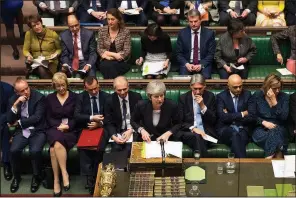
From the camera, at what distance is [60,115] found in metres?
5.45

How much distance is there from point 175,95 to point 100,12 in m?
1.86

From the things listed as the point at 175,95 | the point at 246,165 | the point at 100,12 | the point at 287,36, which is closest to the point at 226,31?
the point at 287,36

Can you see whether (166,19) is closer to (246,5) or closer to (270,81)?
(246,5)

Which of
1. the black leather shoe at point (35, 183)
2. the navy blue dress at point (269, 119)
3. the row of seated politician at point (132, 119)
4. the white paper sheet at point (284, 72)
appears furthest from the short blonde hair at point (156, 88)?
the white paper sheet at point (284, 72)

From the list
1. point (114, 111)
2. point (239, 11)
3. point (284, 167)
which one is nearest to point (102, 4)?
point (239, 11)

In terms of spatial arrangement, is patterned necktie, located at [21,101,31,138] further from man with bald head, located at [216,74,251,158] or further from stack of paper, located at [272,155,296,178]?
stack of paper, located at [272,155,296,178]

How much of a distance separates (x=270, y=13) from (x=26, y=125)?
3.30 metres

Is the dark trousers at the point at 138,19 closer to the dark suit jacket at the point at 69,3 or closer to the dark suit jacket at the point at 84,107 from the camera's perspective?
the dark suit jacket at the point at 69,3

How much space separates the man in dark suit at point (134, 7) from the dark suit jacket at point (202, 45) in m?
0.90

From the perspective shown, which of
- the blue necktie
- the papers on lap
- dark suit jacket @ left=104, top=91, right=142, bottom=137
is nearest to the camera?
the papers on lap

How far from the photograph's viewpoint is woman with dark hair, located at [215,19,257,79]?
6.09 m

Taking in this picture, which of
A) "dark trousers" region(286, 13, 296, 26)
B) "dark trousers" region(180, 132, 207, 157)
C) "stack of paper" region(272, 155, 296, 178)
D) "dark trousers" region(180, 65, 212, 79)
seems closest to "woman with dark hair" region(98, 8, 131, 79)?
"dark trousers" region(180, 65, 212, 79)

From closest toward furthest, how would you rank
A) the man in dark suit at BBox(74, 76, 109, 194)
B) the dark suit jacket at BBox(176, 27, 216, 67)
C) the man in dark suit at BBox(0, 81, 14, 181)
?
the man in dark suit at BBox(74, 76, 109, 194) → the man in dark suit at BBox(0, 81, 14, 181) → the dark suit jacket at BBox(176, 27, 216, 67)

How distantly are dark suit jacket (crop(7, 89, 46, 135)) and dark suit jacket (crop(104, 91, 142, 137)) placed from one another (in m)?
0.61
